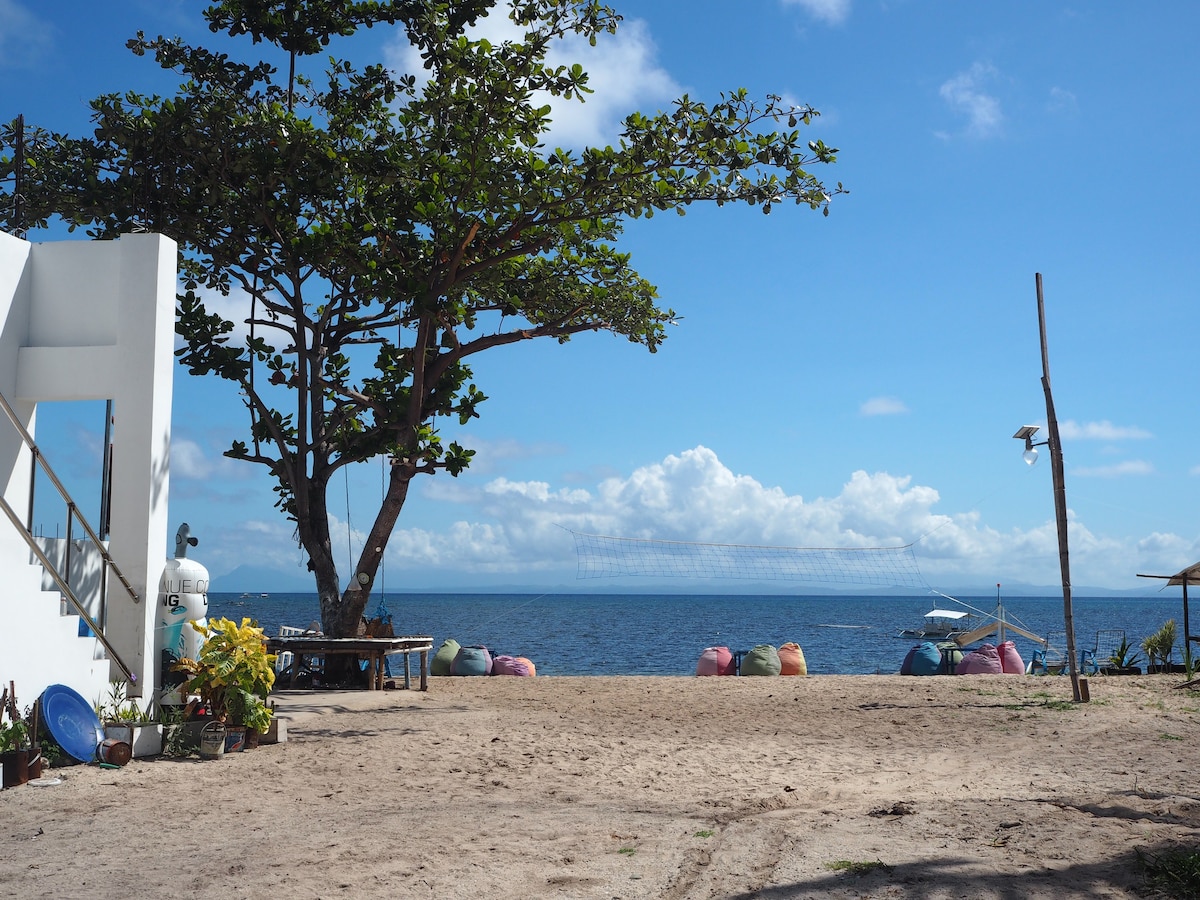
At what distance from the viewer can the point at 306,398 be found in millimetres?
13266

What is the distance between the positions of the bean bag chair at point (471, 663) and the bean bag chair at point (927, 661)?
762cm

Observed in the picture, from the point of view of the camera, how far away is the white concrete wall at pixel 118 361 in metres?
8.42

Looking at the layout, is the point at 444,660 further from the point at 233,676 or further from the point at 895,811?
the point at 895,811

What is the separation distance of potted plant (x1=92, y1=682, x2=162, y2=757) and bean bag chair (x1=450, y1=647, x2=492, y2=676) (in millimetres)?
9129

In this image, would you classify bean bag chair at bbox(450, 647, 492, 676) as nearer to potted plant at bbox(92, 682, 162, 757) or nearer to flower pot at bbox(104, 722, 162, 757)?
potted plant at bbox(92, 682, 162, 757)

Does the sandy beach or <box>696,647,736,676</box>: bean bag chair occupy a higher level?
the sandy beach

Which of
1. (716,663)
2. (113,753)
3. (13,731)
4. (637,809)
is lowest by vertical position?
(716,663)

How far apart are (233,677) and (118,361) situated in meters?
2.88

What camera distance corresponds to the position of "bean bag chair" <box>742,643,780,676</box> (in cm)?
1656

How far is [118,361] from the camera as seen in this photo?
8625 mm

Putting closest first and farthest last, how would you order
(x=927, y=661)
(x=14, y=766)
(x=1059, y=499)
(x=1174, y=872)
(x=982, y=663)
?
(x=1174, y=872)
(x=14, y=766)
(x=1059, y=499)
(x=982, y=663)
(x=927, y=661)

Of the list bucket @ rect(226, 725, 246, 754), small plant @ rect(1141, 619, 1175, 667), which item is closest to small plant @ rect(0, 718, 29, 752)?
bucket @ rect(226, 725, 246, 754)

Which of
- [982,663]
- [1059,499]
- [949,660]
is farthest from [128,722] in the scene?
[949,660]

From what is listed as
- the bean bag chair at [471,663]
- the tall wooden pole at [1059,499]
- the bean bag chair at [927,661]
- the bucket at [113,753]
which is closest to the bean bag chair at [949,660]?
the bean bag chair at [927,661]
